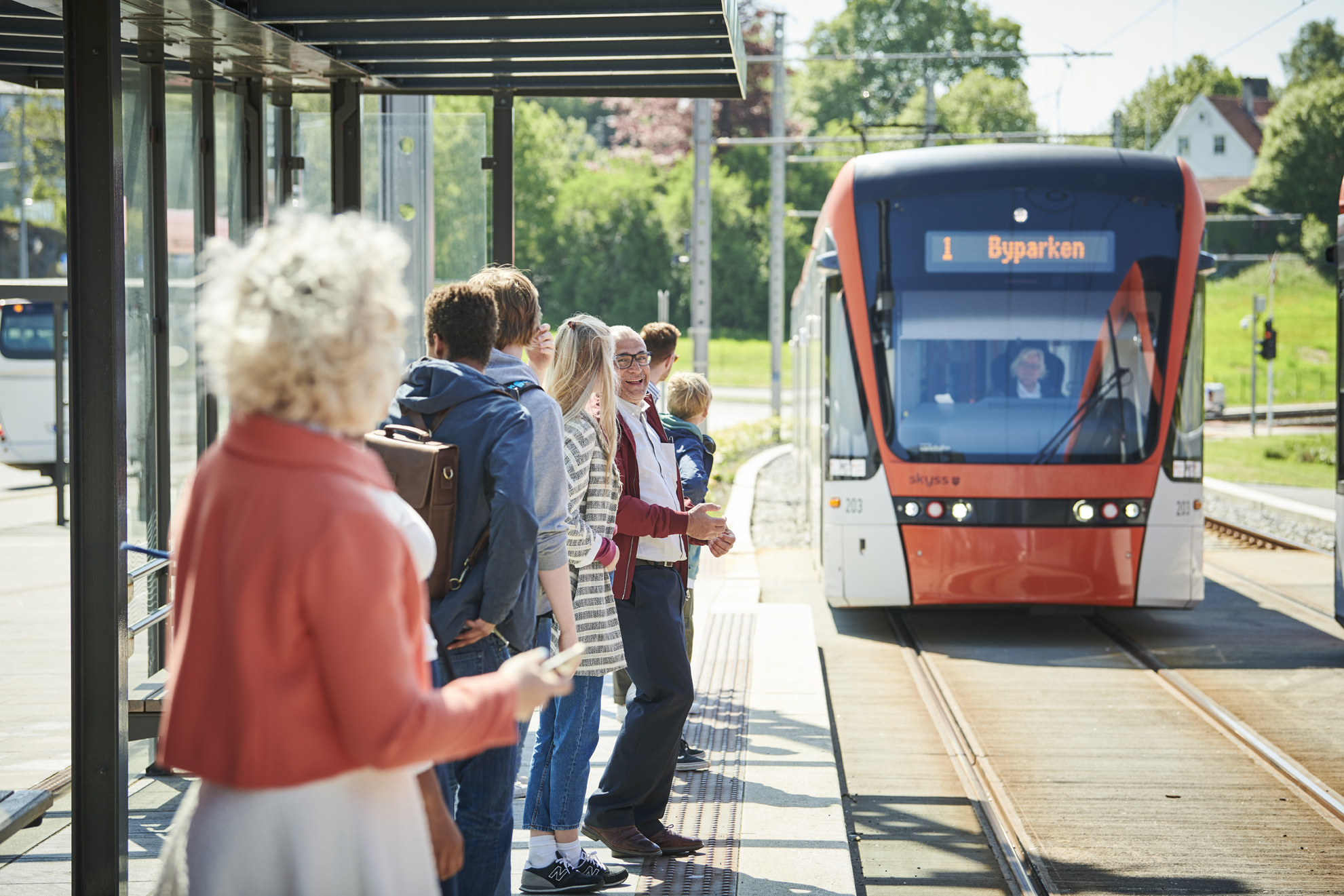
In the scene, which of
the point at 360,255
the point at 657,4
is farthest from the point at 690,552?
the point at 360,255

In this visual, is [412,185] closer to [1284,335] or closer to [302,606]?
[302,606]

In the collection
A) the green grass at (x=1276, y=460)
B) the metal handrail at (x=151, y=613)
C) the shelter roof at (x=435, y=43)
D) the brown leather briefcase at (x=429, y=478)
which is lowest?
the green grass at (x=1276, y=460)

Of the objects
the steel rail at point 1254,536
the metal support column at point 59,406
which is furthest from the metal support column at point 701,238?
the metal support column at point 59,406

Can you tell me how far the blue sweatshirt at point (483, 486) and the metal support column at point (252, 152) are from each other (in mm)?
3096

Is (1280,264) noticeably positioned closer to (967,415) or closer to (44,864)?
(967,415)

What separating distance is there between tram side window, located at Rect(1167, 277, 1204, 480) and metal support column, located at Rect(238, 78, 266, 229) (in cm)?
602

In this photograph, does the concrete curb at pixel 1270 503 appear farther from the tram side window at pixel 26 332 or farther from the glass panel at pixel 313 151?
the tram side window at pixel 26 332

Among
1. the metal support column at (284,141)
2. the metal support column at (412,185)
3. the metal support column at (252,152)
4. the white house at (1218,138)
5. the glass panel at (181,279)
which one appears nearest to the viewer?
the glass panel at (181,279)

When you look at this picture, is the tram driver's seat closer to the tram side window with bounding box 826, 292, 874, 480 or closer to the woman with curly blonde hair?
the tram side window with bounding box 826, 292, 874, 480

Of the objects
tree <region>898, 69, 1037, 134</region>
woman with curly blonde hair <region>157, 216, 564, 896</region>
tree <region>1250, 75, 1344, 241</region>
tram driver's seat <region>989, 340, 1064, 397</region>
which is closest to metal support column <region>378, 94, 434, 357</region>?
tram driver's seat <region>989, 340, 1064, 397</region>

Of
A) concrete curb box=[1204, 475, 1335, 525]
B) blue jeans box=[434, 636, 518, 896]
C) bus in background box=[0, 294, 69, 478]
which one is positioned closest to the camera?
blue jeans box=[434, 636, 518, 896]

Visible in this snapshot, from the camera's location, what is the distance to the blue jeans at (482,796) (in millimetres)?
3271

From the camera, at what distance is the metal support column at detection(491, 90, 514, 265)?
6027mm

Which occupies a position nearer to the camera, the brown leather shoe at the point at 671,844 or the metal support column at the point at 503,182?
the brown leather shoe at the point at 671,844
